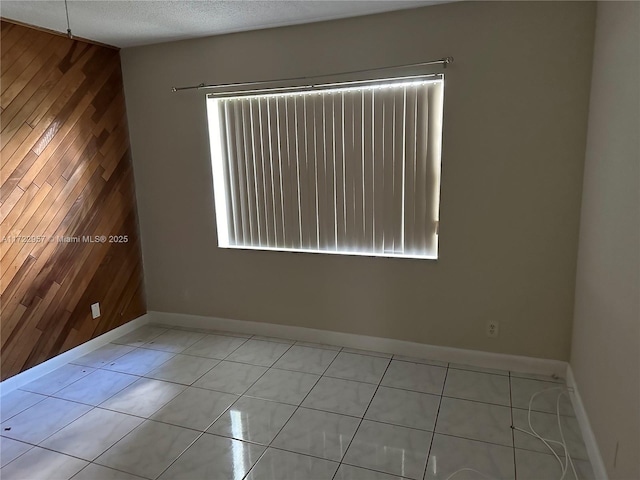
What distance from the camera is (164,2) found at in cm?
250

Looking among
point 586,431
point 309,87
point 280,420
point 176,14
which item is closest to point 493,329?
point 586,431

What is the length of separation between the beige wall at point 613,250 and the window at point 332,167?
2.95 feet

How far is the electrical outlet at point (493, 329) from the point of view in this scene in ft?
9.33

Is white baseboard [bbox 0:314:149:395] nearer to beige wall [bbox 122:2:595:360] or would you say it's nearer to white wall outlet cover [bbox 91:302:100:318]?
white wall outlet cover [bbox 91:302:100:318]

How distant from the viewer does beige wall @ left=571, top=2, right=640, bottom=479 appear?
1.56m

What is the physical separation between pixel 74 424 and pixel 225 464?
3.36 feet

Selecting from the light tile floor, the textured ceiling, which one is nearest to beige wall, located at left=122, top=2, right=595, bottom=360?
the textured ceiling

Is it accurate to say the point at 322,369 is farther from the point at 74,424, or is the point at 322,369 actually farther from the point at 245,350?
the point at 74,424

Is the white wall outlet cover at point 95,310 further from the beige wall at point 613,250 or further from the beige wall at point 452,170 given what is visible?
the beige wall at point 613,250

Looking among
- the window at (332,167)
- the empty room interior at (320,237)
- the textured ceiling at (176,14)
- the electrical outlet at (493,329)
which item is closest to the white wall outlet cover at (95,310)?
the empty room interior at (320,237)

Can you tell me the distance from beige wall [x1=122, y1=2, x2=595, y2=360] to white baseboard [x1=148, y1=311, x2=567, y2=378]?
6 centimetres

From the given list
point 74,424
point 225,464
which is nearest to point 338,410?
point 225,464

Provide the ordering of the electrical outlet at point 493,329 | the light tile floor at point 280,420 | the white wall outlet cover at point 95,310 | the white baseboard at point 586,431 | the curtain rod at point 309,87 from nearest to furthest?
1. the white baseboard at point 586,431
2. the light tile floor at point 280,420
3. the curtain rod at point 309,87
4. the electrical outlet at point 493,329
5. the white wall outlet cover at point 95,310

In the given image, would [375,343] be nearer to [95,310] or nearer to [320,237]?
[320,237]
